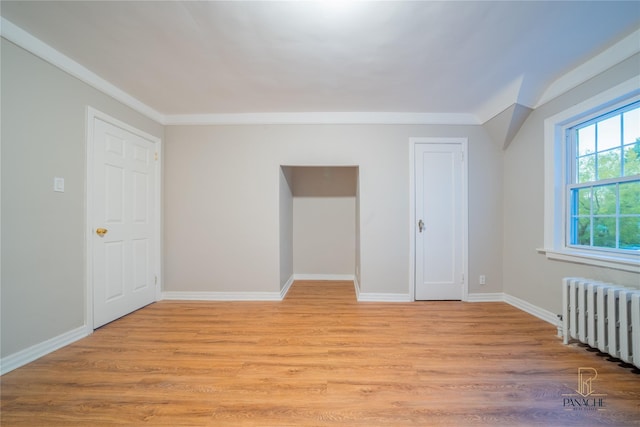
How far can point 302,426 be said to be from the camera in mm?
1255

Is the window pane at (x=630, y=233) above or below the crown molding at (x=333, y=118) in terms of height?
below

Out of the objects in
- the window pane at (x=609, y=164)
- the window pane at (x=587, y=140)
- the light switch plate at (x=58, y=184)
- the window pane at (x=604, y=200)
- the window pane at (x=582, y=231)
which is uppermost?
the window pane at (x=587, y=140)

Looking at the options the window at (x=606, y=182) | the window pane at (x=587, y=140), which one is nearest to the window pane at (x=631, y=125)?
the window at (x=606, y=182)

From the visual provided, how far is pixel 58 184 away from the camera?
1.98 m

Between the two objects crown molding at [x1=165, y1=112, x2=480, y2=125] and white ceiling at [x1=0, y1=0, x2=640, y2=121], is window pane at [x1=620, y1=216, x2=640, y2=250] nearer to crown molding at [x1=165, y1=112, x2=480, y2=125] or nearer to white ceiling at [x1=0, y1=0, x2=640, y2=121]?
white ceiling at [x1=0, y1=0, x2=640, y2=121]

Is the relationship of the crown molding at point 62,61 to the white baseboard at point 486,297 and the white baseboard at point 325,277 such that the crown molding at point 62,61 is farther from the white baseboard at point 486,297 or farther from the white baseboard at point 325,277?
the white baseboard at point 486,297

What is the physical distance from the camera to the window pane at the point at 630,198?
186 centimetres

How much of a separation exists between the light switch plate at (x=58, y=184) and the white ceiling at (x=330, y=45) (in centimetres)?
106

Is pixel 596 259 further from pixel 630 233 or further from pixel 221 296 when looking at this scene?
pixel 221 296

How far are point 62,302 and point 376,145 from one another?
3575 millimetres

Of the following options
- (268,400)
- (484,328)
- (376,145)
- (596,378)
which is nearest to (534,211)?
(484,328)

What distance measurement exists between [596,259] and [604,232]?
30 centimetres

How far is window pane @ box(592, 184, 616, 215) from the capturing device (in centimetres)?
202

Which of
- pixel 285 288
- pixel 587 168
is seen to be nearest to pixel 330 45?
pixel 587 168
